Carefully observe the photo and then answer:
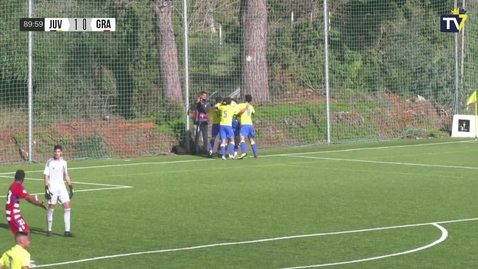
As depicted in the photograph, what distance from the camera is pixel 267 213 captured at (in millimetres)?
19594

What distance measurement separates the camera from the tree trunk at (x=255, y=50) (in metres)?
34.9

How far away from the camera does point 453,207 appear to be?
2017cm

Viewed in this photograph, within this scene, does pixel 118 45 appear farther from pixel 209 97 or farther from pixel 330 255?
pixel 330 255

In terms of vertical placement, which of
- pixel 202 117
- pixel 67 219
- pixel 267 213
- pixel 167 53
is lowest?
pixel 267 213

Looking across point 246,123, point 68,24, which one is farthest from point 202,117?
point 68,24

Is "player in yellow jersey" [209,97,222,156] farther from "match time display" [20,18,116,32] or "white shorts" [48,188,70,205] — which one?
"white shorts" [48,188,70,205]

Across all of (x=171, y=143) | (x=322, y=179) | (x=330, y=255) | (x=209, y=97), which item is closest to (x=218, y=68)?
(x=209, y=97)

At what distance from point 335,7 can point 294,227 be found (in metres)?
20.5

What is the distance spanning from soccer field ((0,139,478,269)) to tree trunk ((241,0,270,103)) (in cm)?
462

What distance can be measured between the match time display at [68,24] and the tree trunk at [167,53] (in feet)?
6.32

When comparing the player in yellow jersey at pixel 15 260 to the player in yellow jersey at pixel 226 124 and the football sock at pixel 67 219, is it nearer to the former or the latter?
the football sock at pixel 67 219

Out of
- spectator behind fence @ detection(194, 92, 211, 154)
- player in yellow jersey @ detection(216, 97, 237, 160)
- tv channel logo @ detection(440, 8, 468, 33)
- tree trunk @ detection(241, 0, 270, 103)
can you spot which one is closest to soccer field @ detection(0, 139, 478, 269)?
player in yellow jersey @ detection(216, 97, 237, 160)

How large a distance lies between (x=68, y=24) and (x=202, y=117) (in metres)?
4.82

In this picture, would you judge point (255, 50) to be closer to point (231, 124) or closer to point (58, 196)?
point (231, 124)
